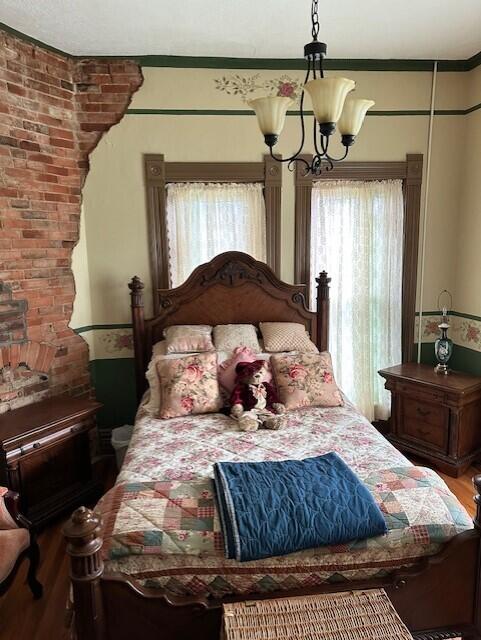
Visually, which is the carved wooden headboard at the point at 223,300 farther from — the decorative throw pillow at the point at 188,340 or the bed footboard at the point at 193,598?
the bed footboard at the point at 193,598

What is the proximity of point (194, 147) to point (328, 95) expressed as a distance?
180cm

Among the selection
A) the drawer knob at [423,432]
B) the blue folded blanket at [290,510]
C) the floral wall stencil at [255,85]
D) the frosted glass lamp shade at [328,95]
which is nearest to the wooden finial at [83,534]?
the blue folded blanket at [290,510]

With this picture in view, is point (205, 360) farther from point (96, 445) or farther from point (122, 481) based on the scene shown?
point (96, 445)

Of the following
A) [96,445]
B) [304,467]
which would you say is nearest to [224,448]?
[304,467]

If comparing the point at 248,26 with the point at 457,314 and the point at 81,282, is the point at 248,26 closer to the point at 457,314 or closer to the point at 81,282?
the point at 81,282

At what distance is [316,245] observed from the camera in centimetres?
348

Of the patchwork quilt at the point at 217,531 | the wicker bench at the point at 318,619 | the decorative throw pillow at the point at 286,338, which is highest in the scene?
the decorative throw pillow at the point at 286,338

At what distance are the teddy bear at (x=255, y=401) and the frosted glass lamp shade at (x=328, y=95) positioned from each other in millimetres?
1521

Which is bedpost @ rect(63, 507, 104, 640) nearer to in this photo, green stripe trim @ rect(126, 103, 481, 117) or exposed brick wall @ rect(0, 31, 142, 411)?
exposed brick wall @ rect(0, 31, 142, 411)

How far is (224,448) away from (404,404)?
1.68m

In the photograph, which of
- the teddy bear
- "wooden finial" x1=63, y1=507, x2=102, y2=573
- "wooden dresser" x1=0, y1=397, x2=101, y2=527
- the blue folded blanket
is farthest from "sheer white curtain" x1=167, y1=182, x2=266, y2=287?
"wooden finial" x1=63, y1=507, x2=102, y2=573

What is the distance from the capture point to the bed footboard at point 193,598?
1419 millimetres

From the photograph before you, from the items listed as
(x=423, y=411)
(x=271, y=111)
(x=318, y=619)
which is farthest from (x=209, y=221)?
(x=318, y=619)

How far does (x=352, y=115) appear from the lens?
6.10ft
